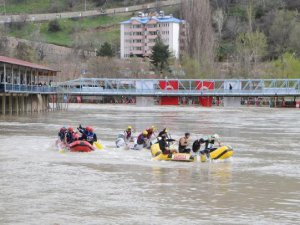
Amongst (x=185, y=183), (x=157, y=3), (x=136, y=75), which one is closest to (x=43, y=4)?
(x=157, y=3)

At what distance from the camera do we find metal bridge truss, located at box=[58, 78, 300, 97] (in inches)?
3461

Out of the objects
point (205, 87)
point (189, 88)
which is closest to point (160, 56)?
point (189, 88)

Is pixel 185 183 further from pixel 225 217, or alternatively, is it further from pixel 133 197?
pixel 225 217

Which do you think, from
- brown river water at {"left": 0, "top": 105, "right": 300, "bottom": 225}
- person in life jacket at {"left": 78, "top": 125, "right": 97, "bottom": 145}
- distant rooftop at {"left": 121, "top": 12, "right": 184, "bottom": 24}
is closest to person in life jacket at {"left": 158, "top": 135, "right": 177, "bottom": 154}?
brown river water at {"left": 0, "top": 105, "right": 300, "bottom": 225}

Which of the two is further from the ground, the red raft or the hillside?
the hillside

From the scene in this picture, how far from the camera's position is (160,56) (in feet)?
354

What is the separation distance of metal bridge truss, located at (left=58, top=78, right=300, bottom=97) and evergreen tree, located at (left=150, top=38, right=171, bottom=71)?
34.2 feet

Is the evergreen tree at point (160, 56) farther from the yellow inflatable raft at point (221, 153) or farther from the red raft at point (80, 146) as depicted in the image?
the yellow inflatable raft at point (221, 153)

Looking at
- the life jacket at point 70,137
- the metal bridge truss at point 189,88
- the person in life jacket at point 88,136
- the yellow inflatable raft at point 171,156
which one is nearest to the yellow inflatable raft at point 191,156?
the yellow inflatable raft at point 171,156

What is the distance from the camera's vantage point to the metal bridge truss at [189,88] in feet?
288

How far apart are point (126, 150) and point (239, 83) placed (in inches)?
2564

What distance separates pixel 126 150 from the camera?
1109 inches

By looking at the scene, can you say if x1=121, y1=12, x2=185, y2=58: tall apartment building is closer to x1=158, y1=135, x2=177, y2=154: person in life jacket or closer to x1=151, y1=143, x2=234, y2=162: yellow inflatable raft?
x1=158, y1=135, x2=177, y2=154: person in life jacket

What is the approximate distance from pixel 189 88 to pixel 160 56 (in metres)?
14.6
